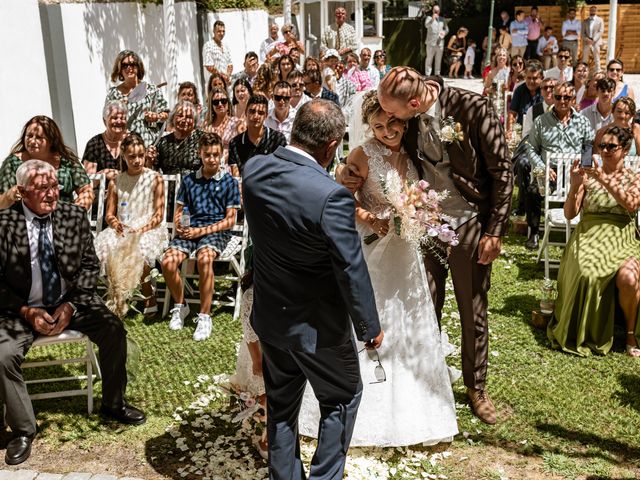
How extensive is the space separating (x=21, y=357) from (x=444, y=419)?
2.66 meters

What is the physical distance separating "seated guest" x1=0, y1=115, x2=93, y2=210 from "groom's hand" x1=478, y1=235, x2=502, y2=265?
3.36m

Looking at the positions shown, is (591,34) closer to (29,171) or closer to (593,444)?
(593,444)

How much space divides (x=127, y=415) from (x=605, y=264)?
3.83 m

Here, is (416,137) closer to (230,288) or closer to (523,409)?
(523,409)

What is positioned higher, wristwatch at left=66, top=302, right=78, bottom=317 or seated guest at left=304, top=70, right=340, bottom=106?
seated guest at left=304, top=70, right=340, bottom=106

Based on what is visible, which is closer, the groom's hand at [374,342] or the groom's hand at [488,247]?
the groom's hand at [374,342]

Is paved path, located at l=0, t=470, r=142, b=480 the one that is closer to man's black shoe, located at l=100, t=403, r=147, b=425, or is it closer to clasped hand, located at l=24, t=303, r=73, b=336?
man's black shoe, located at l=100, t=403, r=147, b=425

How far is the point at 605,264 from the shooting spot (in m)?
6.09

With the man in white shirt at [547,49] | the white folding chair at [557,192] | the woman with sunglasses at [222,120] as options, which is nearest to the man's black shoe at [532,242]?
the white folding chair at [557,192]

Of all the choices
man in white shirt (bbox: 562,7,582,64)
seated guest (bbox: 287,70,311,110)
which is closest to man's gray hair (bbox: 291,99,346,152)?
seated guest (bbox: 287,70,311,110)

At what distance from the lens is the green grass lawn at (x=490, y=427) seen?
4.51 meters

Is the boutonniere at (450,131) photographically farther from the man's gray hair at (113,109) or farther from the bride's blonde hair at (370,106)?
the man's gray hair at (113,109)

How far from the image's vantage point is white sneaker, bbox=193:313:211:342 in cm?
647

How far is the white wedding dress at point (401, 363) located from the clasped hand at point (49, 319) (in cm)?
168
